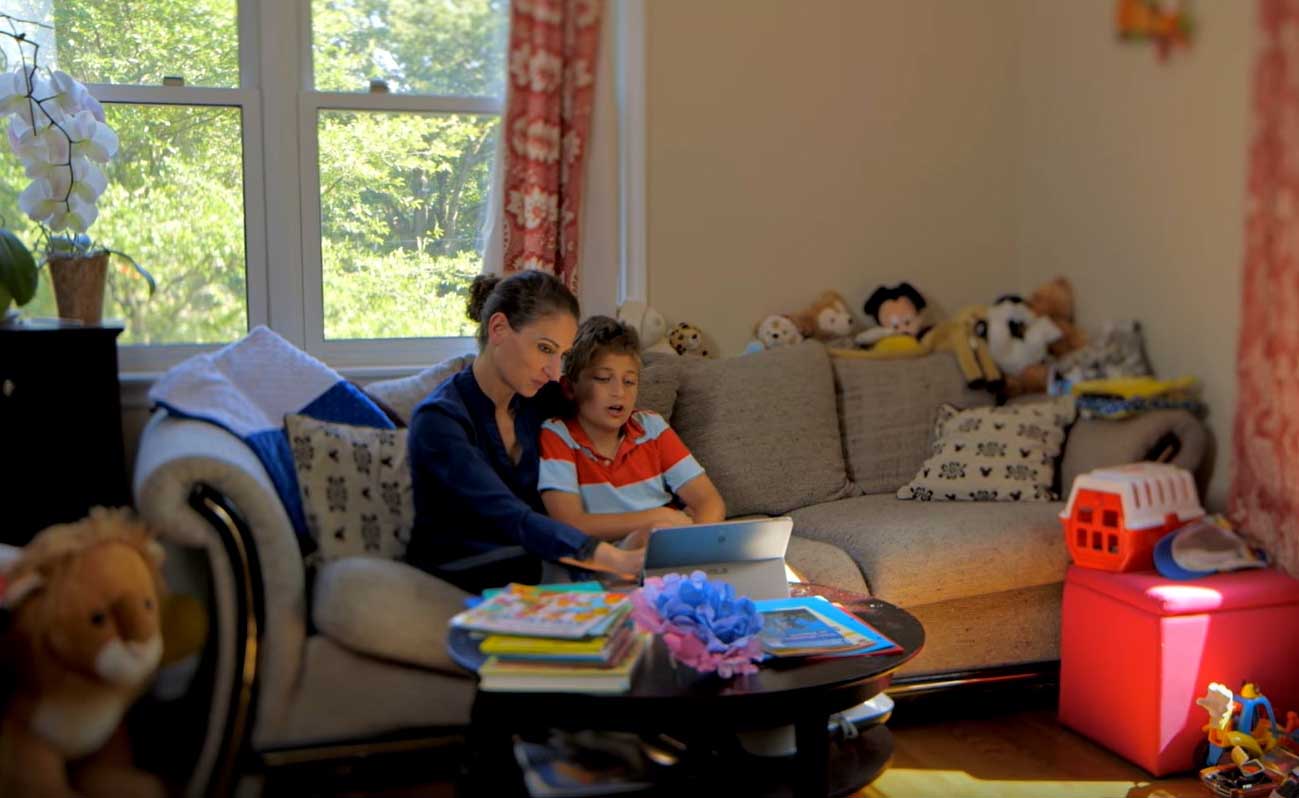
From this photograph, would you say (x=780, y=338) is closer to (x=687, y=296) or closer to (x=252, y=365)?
(x=687, y=296)

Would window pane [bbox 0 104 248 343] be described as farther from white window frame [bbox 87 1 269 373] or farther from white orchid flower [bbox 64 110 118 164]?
white orchid flower [bbox 64 110 118 164]

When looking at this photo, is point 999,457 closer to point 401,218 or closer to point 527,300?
point 527,300

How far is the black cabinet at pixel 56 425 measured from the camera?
248 centimetres

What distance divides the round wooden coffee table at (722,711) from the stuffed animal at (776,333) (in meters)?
1.67

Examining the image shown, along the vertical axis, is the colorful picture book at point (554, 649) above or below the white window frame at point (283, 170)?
below

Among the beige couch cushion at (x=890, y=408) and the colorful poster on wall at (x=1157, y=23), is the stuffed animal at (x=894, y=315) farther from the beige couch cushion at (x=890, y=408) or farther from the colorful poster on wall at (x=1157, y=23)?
the colorful poster on wall at (x=1157, y=23)

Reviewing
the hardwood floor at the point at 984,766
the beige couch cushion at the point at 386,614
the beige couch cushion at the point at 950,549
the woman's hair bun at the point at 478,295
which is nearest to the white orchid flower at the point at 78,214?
the woman's hair bun at the point at 478,295

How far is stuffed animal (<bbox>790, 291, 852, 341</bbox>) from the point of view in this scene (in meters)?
3.51

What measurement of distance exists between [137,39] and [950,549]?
7.73 ft

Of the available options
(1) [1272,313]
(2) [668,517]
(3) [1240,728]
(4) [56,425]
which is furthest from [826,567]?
(4) [56,425]

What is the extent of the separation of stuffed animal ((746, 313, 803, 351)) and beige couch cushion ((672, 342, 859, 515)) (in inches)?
8.8

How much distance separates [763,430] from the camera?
307 centimetres

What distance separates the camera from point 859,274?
11.9 feet

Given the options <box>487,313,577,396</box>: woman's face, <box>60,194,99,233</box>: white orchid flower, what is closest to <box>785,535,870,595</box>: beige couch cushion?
<box>487,313,577,396</box>: woman's face
